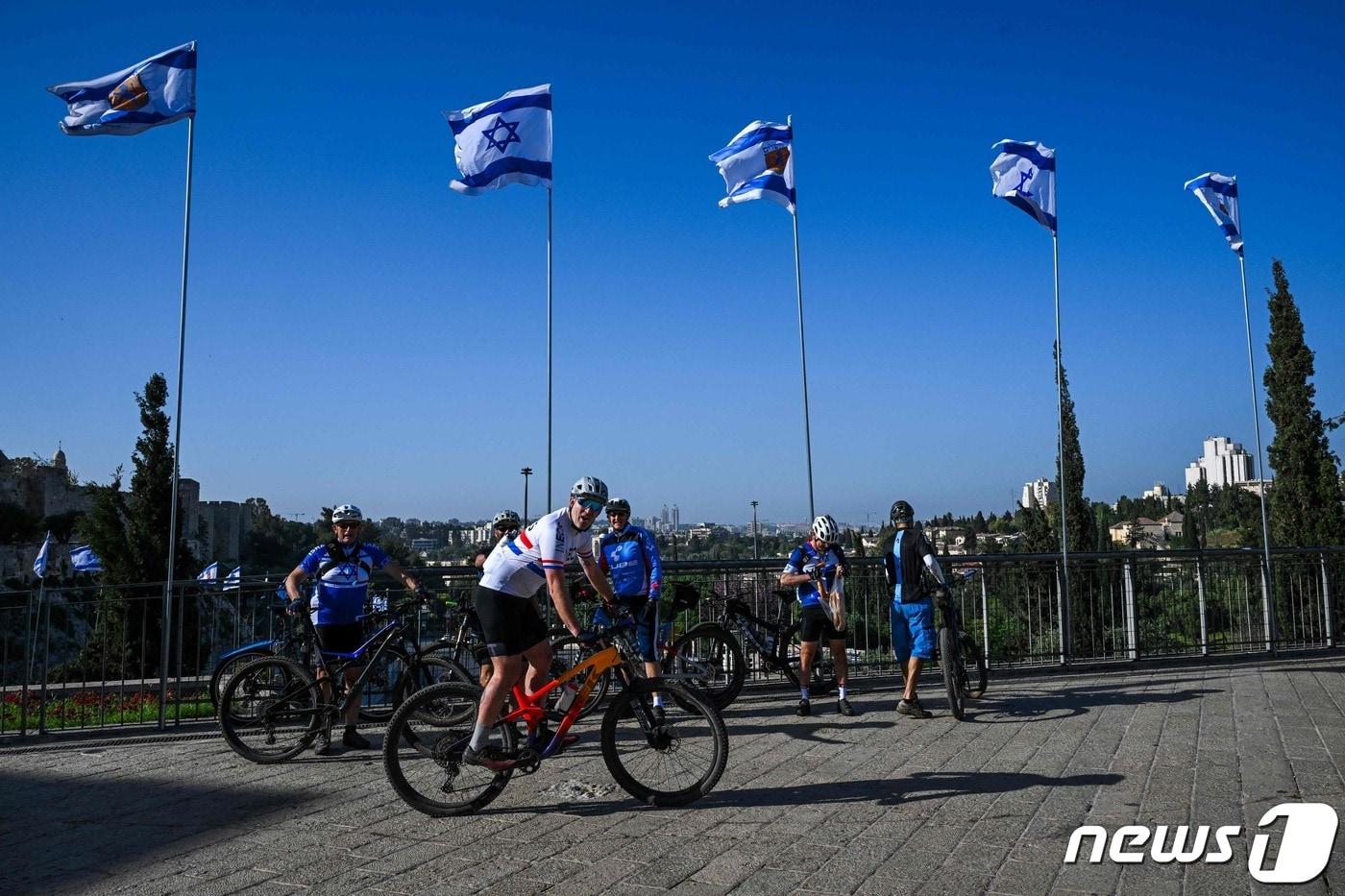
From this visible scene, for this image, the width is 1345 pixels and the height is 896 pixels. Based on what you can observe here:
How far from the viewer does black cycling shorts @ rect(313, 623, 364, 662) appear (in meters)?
8.05

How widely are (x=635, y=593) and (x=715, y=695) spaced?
5.68 feet

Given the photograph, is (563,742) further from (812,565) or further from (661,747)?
(812,565)

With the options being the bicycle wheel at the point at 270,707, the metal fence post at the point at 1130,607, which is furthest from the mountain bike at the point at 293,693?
the metal fence post at the point at 1130,607

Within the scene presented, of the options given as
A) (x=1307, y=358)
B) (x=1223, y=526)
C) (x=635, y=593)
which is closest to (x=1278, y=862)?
(x=635, y=593)

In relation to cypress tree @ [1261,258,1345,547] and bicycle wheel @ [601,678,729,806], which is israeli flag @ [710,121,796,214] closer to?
bicycle wheel @ [601,678,729,806]

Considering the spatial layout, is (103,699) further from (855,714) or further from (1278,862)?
(1278,862)

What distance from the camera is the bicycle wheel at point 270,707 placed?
7.82 m

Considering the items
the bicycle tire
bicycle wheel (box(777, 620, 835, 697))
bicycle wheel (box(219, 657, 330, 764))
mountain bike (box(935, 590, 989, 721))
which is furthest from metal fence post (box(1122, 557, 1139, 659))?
the bicycle tire

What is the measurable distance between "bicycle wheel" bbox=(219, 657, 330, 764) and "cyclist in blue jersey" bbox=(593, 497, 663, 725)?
2568mm

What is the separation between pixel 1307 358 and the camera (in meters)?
29.0

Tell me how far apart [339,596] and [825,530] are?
4625 millimetres

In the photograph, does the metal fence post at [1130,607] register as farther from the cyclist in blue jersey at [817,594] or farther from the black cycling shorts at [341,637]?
the black cycling shorts at [341,637]

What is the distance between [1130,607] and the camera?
13.3 metres

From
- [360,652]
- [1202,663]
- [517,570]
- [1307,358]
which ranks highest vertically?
[1307,358]
